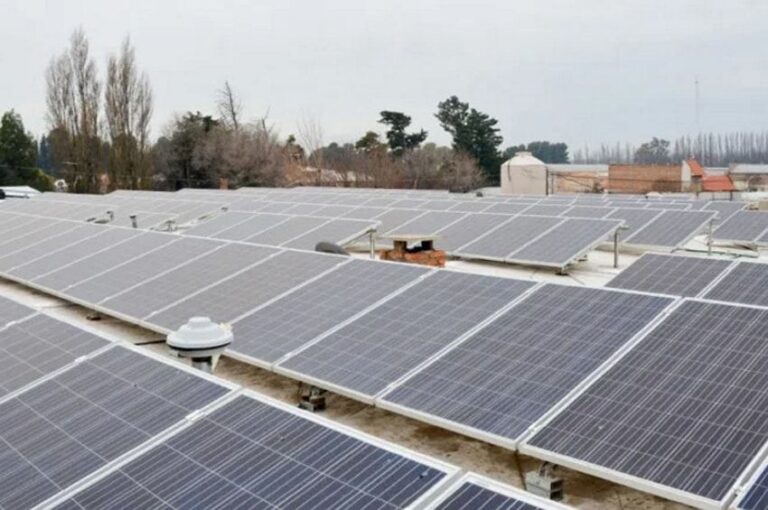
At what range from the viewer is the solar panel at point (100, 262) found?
14.0m

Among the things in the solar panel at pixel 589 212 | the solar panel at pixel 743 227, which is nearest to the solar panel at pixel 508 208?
the solar panel at pixel 589 212

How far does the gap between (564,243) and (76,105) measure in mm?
65316

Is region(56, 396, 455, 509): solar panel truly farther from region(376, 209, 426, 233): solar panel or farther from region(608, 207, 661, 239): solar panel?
region(376, 209, 426, 233): solar panel

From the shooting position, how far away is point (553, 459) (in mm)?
5668

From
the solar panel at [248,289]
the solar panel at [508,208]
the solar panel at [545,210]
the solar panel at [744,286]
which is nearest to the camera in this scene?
the solar panel at [248,289]

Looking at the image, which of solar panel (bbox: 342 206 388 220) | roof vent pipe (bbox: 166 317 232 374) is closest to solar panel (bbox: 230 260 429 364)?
roof vent pipe (bbox: 166 317 232 374)

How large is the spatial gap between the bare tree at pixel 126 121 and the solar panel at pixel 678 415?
68.0 m

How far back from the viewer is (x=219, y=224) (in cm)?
2266

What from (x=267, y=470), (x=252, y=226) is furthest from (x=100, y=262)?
(x=267, y=470)

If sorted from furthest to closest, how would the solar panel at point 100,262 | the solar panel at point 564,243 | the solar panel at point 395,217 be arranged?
the solar panel at point 395,217, the solar panel at point 564,243, the solar panel at point 100,262

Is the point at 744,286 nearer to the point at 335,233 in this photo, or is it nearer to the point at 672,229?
the point at 672,229

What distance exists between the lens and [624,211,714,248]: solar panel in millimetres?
18172

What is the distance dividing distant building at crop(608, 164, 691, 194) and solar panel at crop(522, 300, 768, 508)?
65.9 meters

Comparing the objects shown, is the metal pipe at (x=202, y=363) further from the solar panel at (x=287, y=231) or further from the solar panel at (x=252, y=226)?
the solar panel at (x=252, y=226)
